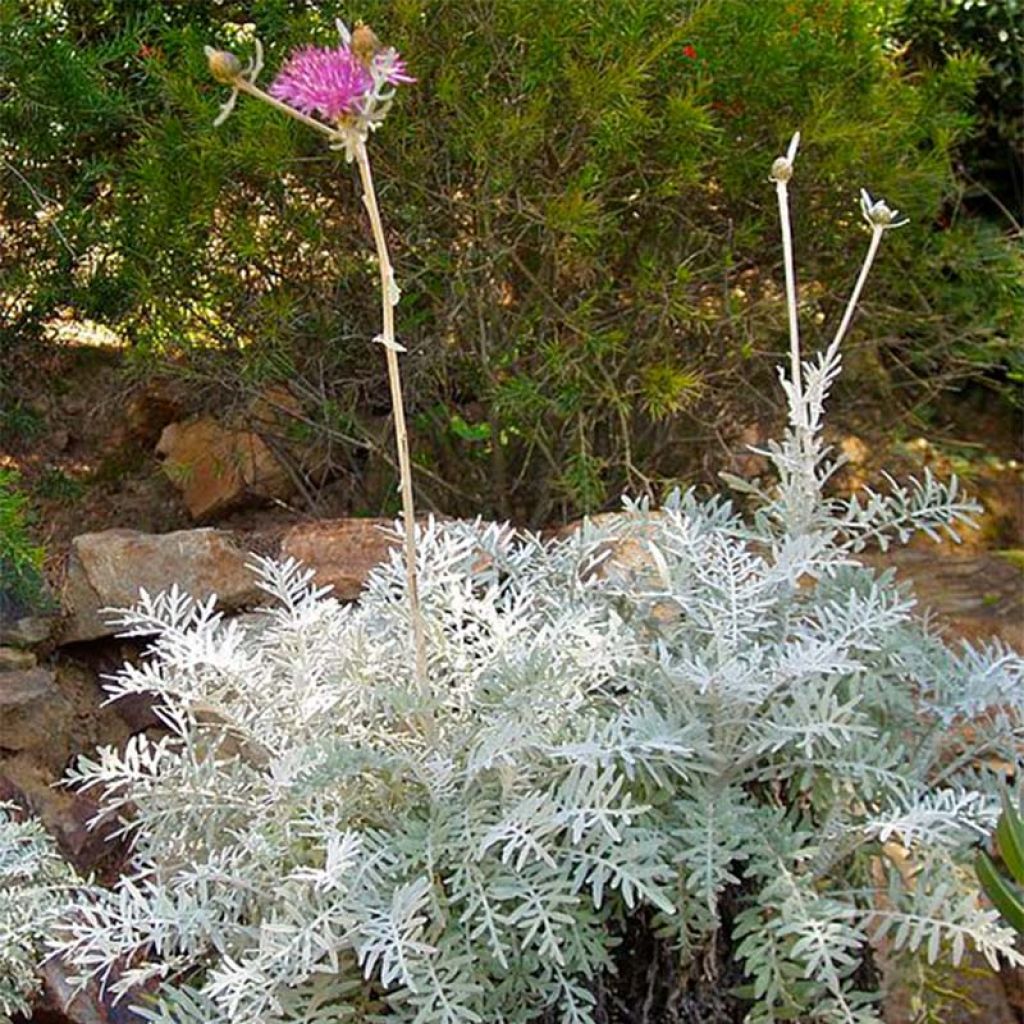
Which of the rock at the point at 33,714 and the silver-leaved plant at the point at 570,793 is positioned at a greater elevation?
the silver-leaved plant at the point at 570,793

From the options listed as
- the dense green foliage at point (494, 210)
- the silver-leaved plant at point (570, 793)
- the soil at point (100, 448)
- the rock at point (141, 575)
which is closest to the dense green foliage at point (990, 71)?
the dense green foliage at point (494, 210)

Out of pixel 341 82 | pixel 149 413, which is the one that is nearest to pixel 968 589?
pixel 149 413

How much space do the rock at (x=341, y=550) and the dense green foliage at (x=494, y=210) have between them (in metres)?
0.41

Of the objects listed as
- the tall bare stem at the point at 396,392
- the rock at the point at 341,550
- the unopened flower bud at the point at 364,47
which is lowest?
the rock at the point at 341,550

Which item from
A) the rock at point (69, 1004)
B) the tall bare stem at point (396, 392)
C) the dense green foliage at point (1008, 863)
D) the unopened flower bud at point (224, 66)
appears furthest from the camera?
the rock at point (69, 1004)

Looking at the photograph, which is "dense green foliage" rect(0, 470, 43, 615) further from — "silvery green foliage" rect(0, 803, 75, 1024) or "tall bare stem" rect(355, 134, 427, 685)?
"tall bare stem" rect(355, 134, 427, 685)

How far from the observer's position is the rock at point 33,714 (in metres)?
2.37

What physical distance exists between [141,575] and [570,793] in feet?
4.92

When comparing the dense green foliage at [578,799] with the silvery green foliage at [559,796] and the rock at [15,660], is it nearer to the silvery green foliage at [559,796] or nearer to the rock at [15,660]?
the silvery green foliage at [559,796]

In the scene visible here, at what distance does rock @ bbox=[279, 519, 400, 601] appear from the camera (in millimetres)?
2617

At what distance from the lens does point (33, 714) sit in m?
2.41

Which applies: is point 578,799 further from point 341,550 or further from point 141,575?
point 141,575

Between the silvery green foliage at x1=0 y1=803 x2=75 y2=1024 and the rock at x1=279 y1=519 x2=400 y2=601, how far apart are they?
2.74 ft

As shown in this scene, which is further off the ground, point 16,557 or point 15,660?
point 16,557
